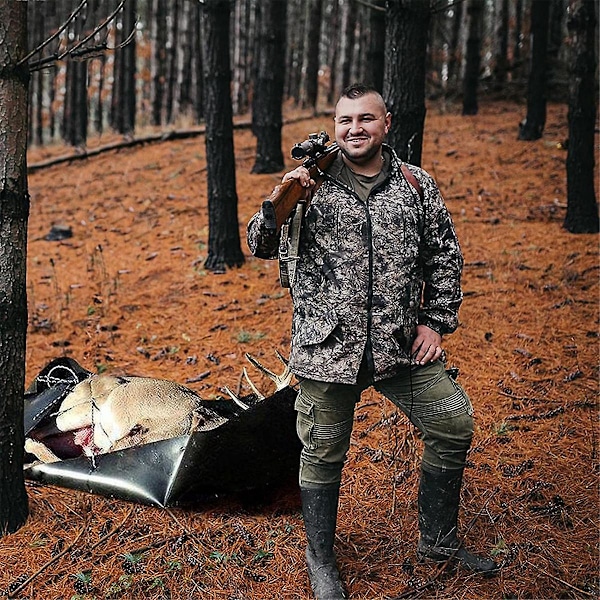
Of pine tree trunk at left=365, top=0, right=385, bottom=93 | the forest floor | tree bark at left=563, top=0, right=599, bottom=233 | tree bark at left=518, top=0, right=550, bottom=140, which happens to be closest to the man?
the forest floor

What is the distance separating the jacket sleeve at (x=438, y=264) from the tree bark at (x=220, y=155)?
574 cm

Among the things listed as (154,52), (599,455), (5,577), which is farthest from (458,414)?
(154,52)

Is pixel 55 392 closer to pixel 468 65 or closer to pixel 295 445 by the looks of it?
pixel 295 445

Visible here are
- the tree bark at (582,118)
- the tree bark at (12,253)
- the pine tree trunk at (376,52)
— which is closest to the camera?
the tree bark at (12,253)

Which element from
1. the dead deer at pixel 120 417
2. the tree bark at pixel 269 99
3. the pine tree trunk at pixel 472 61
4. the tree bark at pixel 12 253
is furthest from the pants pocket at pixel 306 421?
the pine tree trunk at pixel 472 61

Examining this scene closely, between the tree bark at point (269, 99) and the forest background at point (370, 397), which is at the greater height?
the tree bark at point (269, 99)

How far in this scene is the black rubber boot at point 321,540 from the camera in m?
3.72

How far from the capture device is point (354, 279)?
3.50 m

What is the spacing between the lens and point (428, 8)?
6.41 meters

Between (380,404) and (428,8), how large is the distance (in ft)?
11.2

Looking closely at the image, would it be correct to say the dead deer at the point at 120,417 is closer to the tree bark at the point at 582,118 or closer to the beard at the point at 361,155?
the beard at the point at 361,155

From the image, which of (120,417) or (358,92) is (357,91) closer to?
(358,92)

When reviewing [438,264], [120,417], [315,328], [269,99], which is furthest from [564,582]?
[269,99]

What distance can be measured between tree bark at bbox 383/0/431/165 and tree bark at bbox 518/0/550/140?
806 cm
